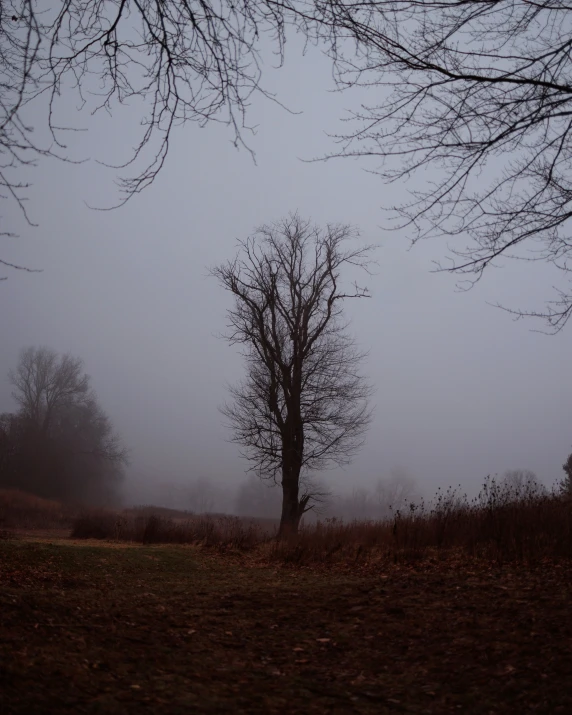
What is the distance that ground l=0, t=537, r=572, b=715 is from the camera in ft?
11.1

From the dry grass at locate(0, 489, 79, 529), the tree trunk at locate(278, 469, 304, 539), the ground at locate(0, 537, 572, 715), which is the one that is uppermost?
the tree trunk at locate(278, 469, 304, 539)

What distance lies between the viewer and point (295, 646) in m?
4.58

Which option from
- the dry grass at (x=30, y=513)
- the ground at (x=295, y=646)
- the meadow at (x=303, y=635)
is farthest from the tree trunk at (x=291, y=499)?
the dry grass at (x=30, y=513)

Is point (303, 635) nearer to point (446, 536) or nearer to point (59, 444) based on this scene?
point (446, 536)

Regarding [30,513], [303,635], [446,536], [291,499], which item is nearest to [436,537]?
[446,536]

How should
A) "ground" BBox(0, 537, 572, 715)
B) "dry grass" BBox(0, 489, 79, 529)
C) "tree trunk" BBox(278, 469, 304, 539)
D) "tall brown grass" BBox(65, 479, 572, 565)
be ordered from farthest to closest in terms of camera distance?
"dry grass" BBox(0, 489, 79, 529), "tree trunk" BBox(278, 469, 304, 539), "tall brown grass" BBox(65, 479, 572, 565), "ground" BBox(0, 537, 572, 715)

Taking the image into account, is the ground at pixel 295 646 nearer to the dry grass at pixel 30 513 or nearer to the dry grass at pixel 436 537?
the dry grass at pixel 436 537

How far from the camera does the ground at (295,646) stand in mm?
3381

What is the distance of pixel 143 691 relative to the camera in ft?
11.0

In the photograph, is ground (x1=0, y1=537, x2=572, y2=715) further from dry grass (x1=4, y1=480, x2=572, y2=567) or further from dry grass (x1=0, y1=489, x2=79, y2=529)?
dry grass (x1=0, y1=489, x2=79, y2=529)

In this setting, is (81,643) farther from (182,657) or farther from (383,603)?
(383,603)

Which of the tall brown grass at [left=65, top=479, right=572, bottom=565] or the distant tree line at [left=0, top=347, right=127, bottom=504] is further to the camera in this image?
the distant tree line at [left=0, top=347, right=127, bottom=504]

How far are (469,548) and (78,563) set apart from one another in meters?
5.80

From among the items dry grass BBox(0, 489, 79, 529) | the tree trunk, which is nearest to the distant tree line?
A: dry grass BBox(0, 489, 79, 529)
